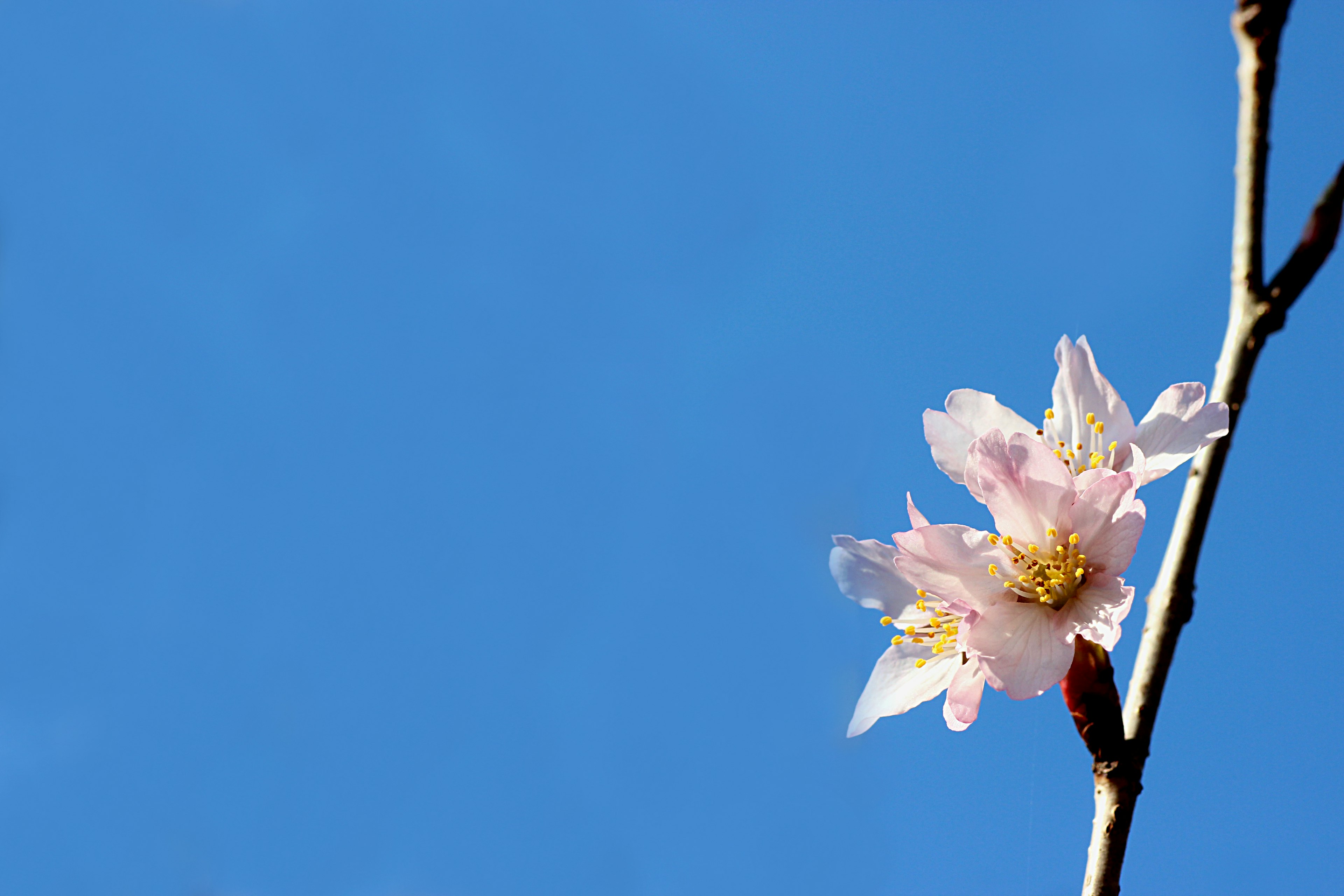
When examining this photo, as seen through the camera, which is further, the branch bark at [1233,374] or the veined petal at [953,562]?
the veined petal at [953,562]

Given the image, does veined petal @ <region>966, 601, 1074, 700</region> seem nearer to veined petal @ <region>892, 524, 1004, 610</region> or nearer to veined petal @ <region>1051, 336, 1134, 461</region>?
veined petal @ <region>892, 524, 1004, 610</region>

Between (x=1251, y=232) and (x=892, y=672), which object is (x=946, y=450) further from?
(x=1251, y=232)

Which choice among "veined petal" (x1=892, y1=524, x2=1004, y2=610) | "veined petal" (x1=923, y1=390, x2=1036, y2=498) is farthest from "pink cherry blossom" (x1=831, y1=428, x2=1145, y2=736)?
"veined petal" (x1=923, y1=390, x2=1036, y2=498)

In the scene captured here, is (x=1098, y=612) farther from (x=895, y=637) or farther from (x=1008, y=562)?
(x=895, y=637)

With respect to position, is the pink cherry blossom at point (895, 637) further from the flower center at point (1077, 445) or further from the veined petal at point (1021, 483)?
the flower center at point (1077, 445)

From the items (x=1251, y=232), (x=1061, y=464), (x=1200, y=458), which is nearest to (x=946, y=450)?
(x=1061, y=464)

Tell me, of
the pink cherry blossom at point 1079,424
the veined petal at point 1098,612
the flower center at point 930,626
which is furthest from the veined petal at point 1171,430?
the flower center at point 930,626

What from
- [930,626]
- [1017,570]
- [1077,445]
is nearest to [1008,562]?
[1017,570]
